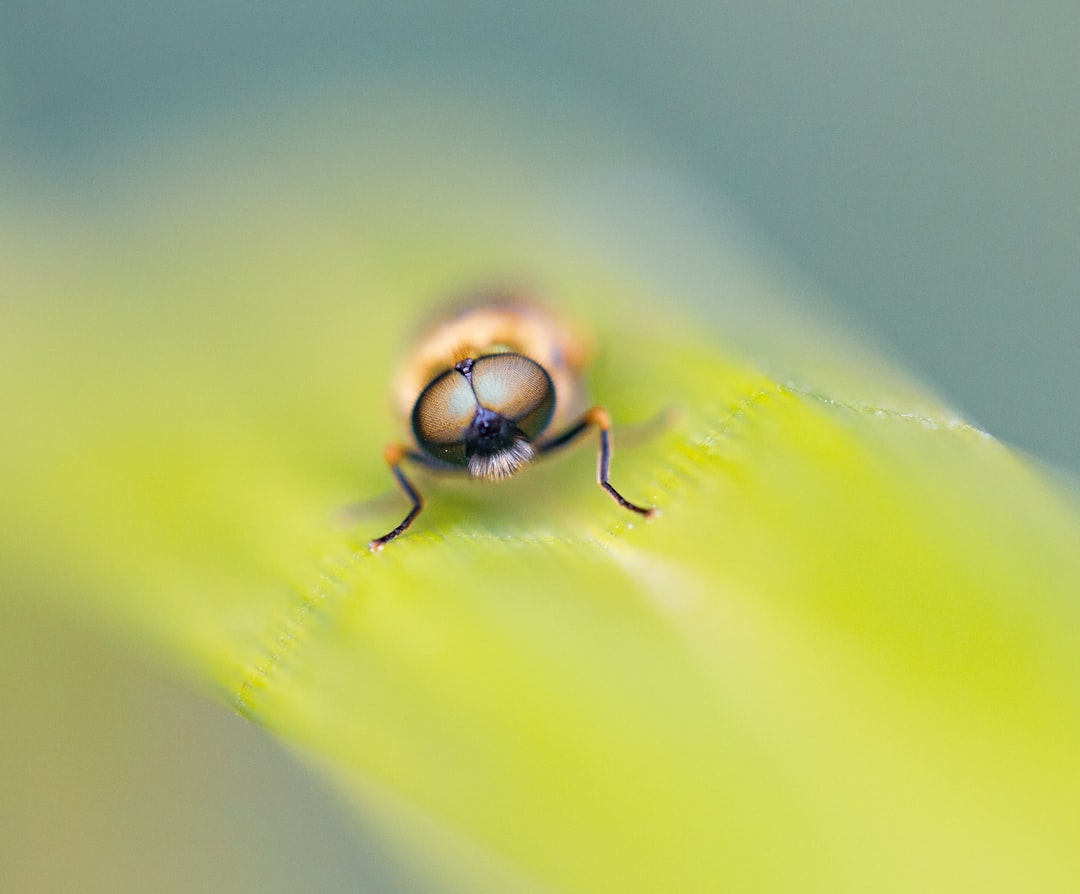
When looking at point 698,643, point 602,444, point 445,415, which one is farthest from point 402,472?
point 698,643

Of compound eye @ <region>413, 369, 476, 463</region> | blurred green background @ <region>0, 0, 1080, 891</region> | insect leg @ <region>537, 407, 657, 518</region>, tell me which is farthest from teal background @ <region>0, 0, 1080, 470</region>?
compound eye @ <region>413, 369, 476, 463</region>

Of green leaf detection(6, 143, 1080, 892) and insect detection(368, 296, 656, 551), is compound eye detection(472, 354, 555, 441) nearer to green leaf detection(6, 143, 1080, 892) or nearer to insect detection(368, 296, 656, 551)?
insect detection(368, 296, 656, 551)

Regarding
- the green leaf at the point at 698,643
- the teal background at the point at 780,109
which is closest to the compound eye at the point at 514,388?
the green leaf at the point at 698,643

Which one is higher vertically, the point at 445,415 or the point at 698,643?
the point at 445,415

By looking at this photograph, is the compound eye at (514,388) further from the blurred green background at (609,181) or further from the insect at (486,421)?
the blurred green background at (609,181)

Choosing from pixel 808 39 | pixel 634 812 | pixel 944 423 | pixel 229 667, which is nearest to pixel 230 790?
pixel 229 667

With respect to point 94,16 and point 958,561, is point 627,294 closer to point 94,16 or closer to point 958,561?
point 958,561

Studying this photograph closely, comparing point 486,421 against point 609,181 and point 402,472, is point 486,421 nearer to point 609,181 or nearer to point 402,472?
point 402,472
